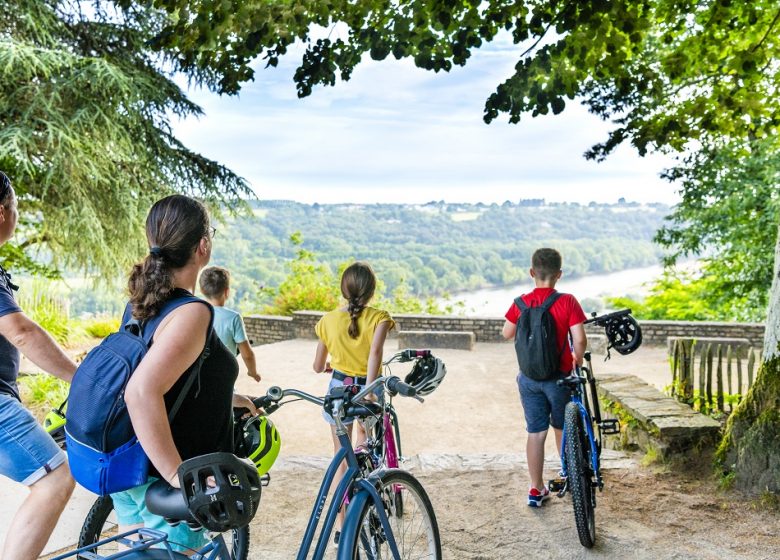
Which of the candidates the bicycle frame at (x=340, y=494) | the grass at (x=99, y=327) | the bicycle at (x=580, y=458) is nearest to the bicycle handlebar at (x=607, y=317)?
the bicycle at (x=580, y=458)

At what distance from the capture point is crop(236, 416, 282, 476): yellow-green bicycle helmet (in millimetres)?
2432

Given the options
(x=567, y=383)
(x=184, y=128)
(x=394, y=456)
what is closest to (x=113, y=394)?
(x=394, y=456)

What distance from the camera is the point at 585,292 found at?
22047 mm

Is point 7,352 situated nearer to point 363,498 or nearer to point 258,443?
point 258,443

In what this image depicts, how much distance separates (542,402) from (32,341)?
2928 mm

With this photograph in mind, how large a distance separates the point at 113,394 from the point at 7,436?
1009 millimetres

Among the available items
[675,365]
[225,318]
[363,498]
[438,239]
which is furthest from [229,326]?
[438,239]

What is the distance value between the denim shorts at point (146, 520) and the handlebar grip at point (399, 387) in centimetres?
72

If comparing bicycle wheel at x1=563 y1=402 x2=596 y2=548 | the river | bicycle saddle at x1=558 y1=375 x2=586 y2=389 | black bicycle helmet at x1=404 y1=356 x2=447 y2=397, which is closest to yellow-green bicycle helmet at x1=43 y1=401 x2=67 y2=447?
black bicycle helmet at x1=404 y1=356 x2=447 y2=397

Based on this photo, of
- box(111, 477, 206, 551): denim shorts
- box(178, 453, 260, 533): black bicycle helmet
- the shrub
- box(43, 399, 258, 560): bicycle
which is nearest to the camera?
box(178, 453, 260, 533): black bicycle helmet

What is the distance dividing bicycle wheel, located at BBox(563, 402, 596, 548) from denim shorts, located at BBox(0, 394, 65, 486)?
2.52 metres

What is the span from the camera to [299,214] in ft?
95.8

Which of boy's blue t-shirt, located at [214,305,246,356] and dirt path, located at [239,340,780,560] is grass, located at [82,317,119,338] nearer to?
dirt path, located at [239,340,780,560]

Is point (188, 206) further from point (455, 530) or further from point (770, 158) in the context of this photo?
point (770, 158)
